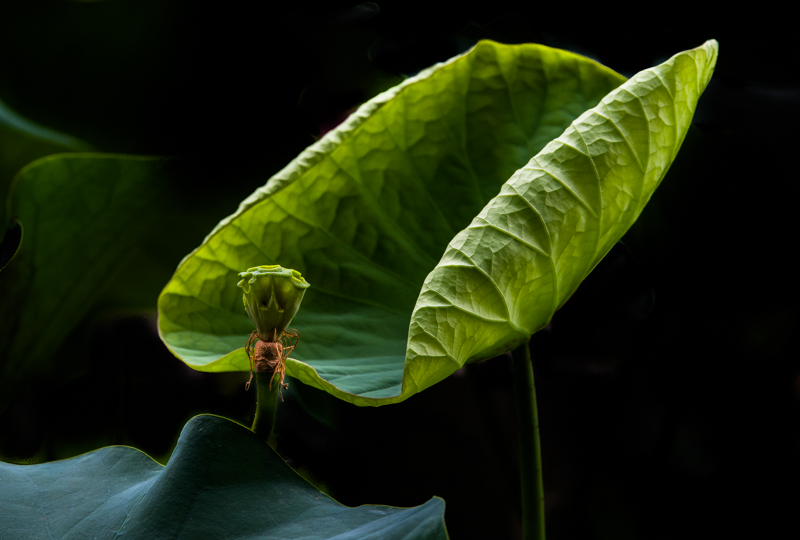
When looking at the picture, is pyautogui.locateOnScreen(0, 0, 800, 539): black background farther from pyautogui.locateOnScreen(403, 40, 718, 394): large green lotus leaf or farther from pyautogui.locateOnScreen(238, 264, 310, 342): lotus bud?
pyautogui.locateOnScreen(238, 264, 310, 342): lotus bud

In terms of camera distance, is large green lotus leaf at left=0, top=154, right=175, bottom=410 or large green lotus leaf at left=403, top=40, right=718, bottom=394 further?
large green lotus leaf at left=0, top=154, right=175, bottom=410

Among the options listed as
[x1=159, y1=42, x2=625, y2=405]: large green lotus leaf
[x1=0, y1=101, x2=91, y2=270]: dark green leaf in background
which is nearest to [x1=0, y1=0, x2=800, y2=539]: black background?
[x1=0, y1=101, x2=91, y2=270]: dark green leaf in background

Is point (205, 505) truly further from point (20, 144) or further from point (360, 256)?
point (20, 144)

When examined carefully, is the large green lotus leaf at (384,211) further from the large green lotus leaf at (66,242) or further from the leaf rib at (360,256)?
the large green lotus leaf at (66,242)

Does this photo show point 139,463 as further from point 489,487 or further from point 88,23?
point 88,23

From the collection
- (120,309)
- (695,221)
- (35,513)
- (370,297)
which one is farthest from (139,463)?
(695,221)

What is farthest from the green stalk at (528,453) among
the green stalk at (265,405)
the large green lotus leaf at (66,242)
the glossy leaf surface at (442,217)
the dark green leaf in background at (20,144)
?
the dark green leaf in background at (20,144)
